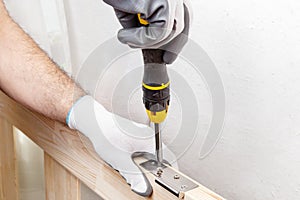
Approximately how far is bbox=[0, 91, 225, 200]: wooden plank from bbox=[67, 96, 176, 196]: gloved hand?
20mm

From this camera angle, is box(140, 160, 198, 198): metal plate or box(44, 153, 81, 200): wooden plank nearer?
box(140, 160, 198, 198): metal plate

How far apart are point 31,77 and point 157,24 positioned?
1.30ft

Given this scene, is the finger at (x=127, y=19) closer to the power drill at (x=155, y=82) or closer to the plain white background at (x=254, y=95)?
the power drill at (x=155, y=82)

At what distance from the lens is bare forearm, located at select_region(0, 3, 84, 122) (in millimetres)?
810

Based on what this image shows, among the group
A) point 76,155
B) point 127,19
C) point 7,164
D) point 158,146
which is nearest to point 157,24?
point 127,19

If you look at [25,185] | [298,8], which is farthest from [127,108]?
[25,185]

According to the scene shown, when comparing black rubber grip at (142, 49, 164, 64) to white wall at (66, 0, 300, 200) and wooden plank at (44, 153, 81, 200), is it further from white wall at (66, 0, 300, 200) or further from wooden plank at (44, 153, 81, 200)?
wooden plank at (44, 153, 81, 200)

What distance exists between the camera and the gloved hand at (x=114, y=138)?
0.68m

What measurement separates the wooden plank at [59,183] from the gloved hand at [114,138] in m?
0.12

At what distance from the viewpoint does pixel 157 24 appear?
0.52 metres

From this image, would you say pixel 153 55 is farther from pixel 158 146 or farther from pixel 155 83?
pixel 158 146

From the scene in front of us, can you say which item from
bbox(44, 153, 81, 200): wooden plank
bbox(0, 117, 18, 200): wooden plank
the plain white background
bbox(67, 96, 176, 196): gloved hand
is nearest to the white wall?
the plain white background

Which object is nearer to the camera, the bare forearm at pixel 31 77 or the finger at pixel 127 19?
the finger at pixel 127 19

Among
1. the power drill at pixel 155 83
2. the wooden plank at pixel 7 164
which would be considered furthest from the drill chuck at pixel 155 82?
the wooden plank at pixel 7 164
